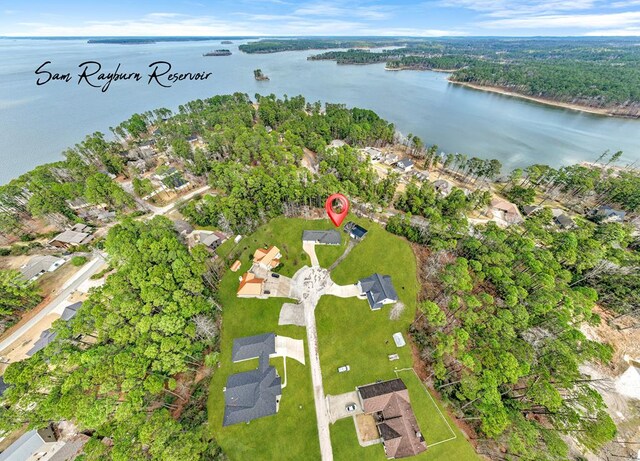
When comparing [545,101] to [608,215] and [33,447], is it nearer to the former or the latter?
[608,215]

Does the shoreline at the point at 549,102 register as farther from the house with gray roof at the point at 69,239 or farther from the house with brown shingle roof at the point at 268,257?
the house with gray roof at the point at 69,239

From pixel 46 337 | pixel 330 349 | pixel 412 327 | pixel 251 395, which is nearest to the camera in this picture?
pixel 251 395

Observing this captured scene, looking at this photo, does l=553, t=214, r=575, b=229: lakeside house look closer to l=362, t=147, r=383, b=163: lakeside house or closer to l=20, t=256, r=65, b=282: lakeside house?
l=362, t=147, r=383, b=163: lakeside house

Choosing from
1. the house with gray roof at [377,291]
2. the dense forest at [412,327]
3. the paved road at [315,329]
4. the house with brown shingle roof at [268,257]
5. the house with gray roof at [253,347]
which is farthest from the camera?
the house with brown shingle roof at [268,257]

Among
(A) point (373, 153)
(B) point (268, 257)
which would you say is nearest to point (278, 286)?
(B) point (268, 257)

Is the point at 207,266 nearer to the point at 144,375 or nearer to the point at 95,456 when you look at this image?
the point at 144,375

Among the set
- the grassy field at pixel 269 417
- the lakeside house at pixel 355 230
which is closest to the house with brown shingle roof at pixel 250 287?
the grassy field at pixel 269 417

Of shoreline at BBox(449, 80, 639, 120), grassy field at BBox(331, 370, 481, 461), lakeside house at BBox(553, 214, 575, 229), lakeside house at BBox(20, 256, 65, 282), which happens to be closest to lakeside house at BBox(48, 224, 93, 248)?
lakeside house at BBox(20, 256, 65, 282)
